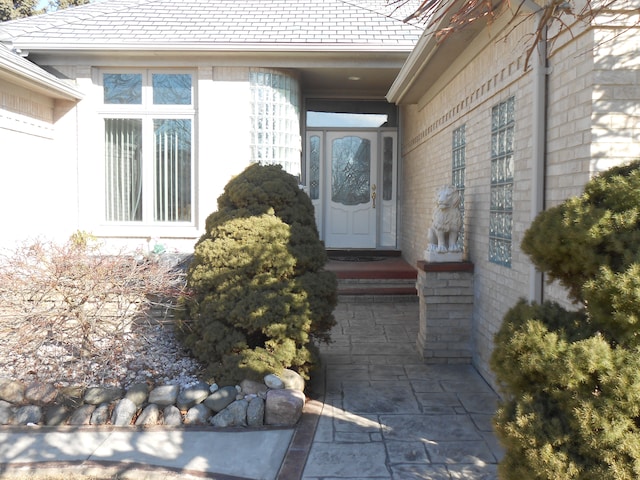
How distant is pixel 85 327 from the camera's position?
4816 mm

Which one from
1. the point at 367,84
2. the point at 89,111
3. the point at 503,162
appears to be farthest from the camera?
the point at 367,84

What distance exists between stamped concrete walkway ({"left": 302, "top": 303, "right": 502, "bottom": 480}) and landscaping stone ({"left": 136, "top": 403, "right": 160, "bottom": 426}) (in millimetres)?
1254

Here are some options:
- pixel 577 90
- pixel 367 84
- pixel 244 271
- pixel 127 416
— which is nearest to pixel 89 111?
pixel 367 84

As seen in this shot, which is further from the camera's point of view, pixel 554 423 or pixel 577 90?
pixel 577 90

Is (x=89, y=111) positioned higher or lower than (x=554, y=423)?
higher

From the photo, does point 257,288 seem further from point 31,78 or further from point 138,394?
point 31,78

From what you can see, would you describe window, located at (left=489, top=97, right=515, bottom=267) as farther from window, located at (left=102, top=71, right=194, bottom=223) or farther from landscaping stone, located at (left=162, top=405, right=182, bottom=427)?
window, located at (left=102, top=71, right=194, bottom=223)

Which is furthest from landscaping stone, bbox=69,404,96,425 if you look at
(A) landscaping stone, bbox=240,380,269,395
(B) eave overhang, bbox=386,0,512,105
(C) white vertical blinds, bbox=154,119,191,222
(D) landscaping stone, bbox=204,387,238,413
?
(C) white vertical blinds, bbox=154,119,191,222

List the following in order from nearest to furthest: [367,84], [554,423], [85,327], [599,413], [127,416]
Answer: [599,413], [554,423], [127,416], [85,327], [367,84]

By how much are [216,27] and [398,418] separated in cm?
760

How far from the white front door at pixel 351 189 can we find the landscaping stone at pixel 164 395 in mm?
7717

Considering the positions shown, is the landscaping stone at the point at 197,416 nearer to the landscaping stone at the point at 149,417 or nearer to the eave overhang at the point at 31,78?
the landscaping stone at the point at 149,417

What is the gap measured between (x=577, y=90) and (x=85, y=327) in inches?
168

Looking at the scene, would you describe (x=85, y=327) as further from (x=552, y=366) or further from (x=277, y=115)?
(x=277, y=115)
